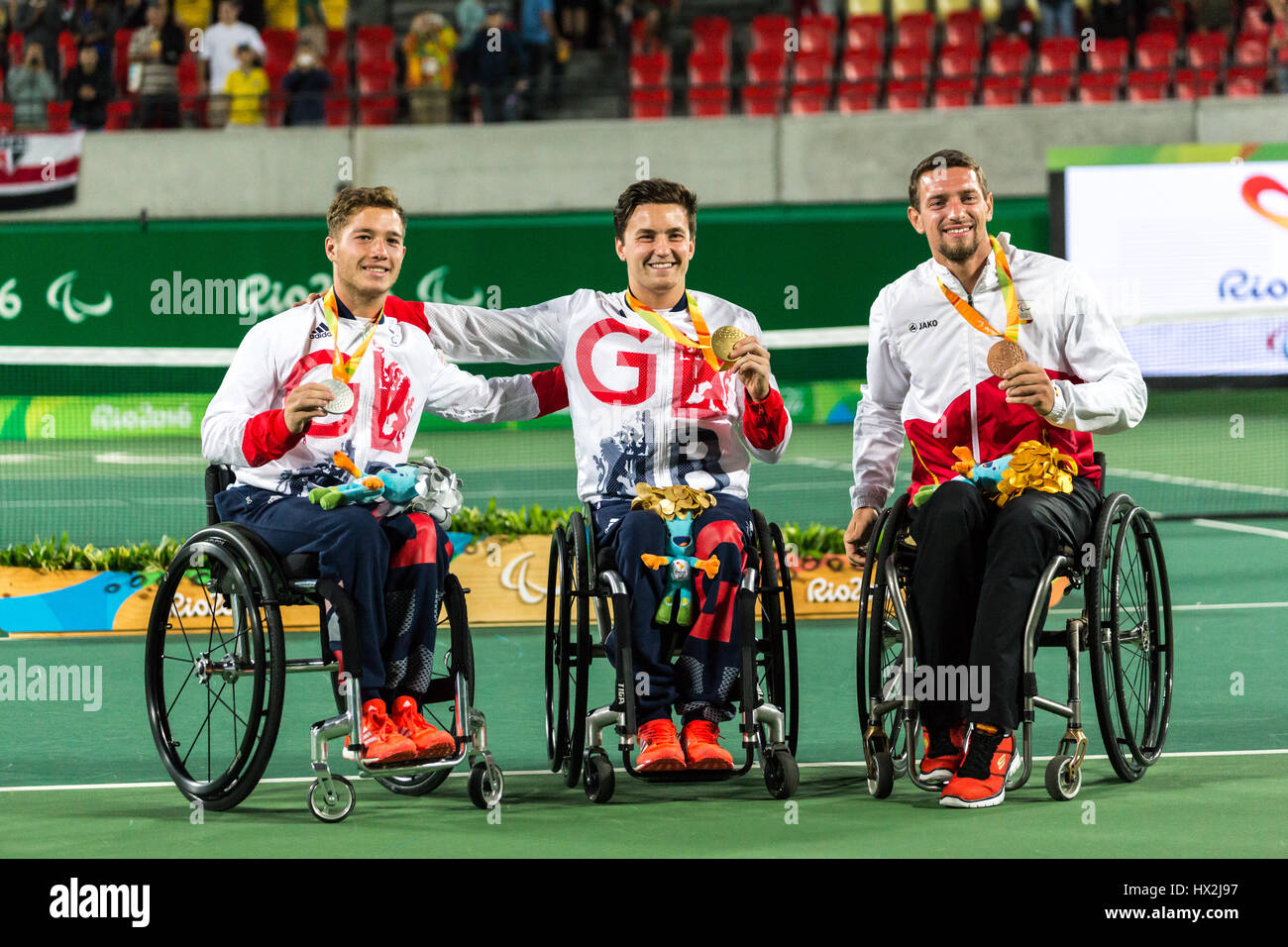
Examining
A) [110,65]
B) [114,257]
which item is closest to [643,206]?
[114,257]

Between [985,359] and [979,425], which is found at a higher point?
[985,359]

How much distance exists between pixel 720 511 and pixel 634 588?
31cm

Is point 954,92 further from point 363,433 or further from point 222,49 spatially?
point 363,433

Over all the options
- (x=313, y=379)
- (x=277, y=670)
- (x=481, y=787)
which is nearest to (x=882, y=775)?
(x=481, y=787)

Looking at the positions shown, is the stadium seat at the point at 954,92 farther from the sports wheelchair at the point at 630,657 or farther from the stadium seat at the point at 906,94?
the sports wheelchair at the point at 630,657

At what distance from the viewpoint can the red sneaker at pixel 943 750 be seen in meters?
4.42

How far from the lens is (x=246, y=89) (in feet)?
58.9

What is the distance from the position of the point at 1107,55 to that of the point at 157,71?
9.82m

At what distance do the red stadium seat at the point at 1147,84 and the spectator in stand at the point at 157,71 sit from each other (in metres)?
9.65

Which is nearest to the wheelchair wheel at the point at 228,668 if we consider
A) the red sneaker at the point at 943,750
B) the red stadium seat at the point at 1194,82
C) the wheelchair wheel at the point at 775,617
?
the wheelchair wheel at the point at 775,617

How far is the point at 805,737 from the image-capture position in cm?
535

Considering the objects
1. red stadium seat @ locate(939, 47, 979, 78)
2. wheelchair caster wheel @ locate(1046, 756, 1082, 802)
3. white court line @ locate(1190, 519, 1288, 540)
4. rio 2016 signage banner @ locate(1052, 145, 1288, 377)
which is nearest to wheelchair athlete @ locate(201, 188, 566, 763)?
wheelchair caster wheel @ locate(1046, 756, 1082, 802)

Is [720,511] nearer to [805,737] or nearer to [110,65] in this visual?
[805,737]
